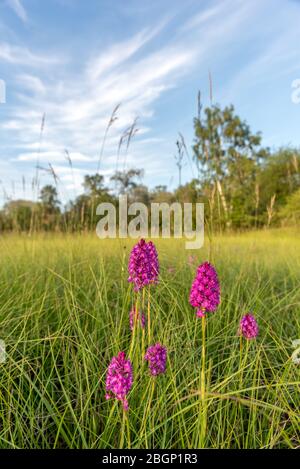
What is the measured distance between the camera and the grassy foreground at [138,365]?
1442 mm

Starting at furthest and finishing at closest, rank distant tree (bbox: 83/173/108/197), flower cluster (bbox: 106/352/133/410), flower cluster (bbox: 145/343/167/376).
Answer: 1. distant tree (bbox: 83/173/108/197)
2. flower cluster (bbox: 145/343/167/376)
3. flower cluster (bbox: 106/352/133/410)

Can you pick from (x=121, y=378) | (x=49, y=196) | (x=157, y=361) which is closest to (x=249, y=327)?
(x=157, y=361)

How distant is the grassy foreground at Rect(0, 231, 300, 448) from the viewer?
4.73ft

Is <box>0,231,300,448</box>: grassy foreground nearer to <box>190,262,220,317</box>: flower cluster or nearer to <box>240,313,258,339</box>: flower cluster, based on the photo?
<box>240,313,258,339</box>: flower cluster

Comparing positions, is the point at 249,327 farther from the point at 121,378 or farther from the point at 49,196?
the point at 49,196

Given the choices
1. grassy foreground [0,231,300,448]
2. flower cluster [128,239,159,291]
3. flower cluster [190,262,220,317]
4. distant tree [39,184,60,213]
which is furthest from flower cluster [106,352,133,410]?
distant tree [39,184,60,213]

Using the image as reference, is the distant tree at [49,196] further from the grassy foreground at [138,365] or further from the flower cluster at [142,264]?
the flower cluster at [142,264]

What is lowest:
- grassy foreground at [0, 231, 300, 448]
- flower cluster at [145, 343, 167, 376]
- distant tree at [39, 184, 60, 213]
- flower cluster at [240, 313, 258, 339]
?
grassy foreground at [0, 231, 300, 448]

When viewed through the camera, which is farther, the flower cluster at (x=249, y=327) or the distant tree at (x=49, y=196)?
the distant tree at (x=49, y=196)

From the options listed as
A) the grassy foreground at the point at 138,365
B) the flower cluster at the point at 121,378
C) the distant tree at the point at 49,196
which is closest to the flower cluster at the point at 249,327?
the grassy foreground at the point at 138,365

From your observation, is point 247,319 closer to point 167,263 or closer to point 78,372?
point 78,372
